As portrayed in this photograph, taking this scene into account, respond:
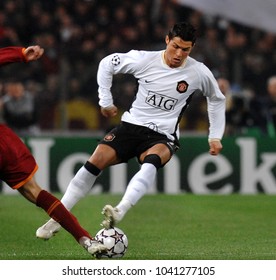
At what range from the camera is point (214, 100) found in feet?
36.0

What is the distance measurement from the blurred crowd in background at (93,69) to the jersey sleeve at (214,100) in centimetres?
658

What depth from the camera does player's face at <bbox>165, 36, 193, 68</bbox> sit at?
1053 centimetres

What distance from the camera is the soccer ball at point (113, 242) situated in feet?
30.9

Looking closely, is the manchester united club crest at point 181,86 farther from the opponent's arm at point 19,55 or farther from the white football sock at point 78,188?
the opponent's arm at point 19,55

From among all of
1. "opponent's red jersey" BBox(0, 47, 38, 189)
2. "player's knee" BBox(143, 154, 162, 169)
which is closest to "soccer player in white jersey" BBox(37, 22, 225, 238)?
"player's knee" BBox(143, 154, 162, 169)

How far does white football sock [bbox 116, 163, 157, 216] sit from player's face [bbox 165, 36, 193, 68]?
115 centimetres

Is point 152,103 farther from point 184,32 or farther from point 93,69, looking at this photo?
point 93,69

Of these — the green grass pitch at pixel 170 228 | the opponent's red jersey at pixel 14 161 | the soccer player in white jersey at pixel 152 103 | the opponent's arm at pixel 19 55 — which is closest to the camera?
the opponent's arm at pixel 19 55

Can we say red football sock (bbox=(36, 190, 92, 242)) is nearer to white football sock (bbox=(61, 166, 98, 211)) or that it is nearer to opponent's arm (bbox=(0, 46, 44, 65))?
opponent's arm (bbox=(0, 46, 44, 65))

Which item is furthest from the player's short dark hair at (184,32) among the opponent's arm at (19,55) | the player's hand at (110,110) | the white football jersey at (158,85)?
the opponent's arm at (19,55)

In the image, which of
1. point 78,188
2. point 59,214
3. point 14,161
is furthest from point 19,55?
point 78,188

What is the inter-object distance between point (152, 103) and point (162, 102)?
3.9 inches

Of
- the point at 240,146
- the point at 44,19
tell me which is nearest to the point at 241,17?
the point at 240,146

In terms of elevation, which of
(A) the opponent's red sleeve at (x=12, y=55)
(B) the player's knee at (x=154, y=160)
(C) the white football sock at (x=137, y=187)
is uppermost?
(A) the opponent's red sleeve at (x=12, y=55)
